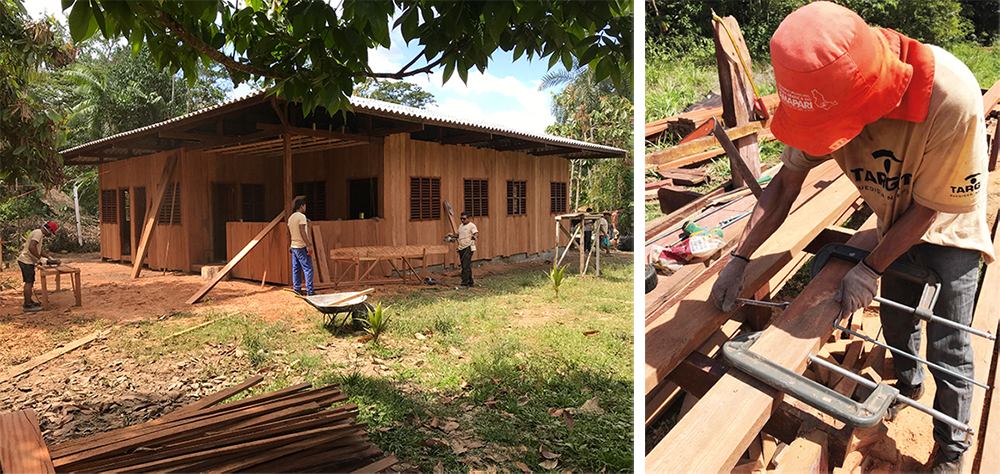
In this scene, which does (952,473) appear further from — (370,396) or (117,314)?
(117,314)

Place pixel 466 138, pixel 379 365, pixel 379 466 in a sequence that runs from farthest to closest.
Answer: pixel 466 138 < pixel 379 365 < pixel 379 466

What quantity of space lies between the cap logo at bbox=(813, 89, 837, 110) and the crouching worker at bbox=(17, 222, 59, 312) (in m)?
5.00

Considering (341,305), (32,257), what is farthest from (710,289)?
(32,257)

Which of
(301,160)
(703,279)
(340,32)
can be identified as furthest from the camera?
(301,160)

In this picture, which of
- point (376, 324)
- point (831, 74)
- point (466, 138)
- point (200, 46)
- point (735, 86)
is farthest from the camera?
point (466, 138)

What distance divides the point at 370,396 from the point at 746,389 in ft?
10.0

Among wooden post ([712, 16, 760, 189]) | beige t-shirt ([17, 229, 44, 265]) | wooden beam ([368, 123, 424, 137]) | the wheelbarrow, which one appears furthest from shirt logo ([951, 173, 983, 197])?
wooden beam ([368, 123, 424, 137])

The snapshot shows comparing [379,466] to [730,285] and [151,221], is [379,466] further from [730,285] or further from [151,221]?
[151,221]

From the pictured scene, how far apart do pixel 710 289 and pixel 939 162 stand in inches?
15.5

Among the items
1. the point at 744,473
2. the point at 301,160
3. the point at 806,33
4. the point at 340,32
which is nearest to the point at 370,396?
the point at 340,32

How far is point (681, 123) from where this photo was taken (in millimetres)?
1006

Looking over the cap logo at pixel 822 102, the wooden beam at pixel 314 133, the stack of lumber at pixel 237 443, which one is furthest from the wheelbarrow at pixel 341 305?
the cap logo at pixel 822 102

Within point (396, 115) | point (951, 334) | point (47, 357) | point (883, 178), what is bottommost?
point (47, 357)

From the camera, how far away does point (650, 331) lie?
2.97ft
